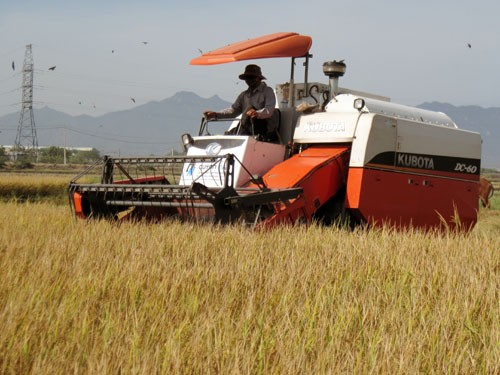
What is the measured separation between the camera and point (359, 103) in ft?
27.1

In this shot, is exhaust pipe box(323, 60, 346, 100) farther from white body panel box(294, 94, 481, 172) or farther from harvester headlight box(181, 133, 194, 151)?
harvester headlight box(181, 133, 194, 151)

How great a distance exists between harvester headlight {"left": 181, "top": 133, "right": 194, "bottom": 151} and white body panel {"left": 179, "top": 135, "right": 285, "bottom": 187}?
0.46 ft

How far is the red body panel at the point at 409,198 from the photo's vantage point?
7.76 m

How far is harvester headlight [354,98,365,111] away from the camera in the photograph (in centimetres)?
819

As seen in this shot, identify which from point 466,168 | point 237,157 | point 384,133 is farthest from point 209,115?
point 466,168

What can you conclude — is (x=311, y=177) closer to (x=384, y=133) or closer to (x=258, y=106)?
(x=384, y=133)

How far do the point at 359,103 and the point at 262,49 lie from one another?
1.29 meters

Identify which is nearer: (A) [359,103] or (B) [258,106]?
(A) [359,103]

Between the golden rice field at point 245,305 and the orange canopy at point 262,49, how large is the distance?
243 cm

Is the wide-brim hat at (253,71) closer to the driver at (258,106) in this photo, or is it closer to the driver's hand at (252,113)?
the driver at (258,106)

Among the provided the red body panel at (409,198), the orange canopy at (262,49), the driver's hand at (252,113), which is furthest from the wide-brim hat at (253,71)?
the red body panel at (409,198)

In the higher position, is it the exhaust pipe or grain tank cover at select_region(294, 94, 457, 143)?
the exhaust pipe

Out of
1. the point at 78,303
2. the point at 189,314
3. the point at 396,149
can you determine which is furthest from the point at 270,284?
the point at 396,149

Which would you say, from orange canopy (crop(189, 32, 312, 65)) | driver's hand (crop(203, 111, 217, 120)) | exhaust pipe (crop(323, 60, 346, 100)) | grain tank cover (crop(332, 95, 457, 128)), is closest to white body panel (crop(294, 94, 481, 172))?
grain tank cover (crop(332, 95, 457, 128))
